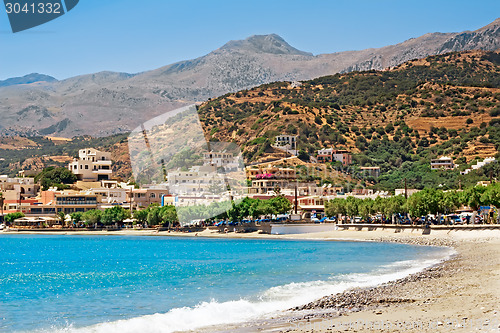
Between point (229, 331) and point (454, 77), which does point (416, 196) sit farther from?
point (454, 77)

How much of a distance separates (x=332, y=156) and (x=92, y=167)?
4441 centimetres

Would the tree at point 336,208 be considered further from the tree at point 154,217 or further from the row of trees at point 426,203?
the tree at point 154,217

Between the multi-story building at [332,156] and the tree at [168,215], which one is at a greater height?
the multi-story building at [332,156]

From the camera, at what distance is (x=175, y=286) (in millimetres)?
28766

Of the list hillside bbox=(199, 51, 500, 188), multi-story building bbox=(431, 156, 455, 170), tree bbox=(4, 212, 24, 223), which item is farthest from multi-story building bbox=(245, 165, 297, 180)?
tree bbox=(4, 212, 24, 223)

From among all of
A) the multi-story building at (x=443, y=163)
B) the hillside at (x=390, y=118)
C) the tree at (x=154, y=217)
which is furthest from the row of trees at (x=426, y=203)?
the multi-story building at (x=443, y=163)

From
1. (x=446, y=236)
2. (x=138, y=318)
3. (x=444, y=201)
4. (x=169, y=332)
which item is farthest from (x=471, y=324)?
(x=444, y=201)

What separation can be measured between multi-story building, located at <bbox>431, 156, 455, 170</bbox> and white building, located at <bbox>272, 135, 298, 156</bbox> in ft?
94.4

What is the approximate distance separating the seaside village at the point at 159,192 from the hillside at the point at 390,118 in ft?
32.3

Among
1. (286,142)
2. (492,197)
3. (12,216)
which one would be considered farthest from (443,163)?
(12,216)

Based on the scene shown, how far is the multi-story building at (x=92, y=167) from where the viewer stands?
4899 inches

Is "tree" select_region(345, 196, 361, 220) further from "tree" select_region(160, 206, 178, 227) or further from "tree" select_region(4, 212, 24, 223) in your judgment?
"tree" select_region(4, 212, 24, 223)

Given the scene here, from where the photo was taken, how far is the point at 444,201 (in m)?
57.9

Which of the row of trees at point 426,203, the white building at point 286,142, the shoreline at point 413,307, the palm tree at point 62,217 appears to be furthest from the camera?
the white building at point 286,142
